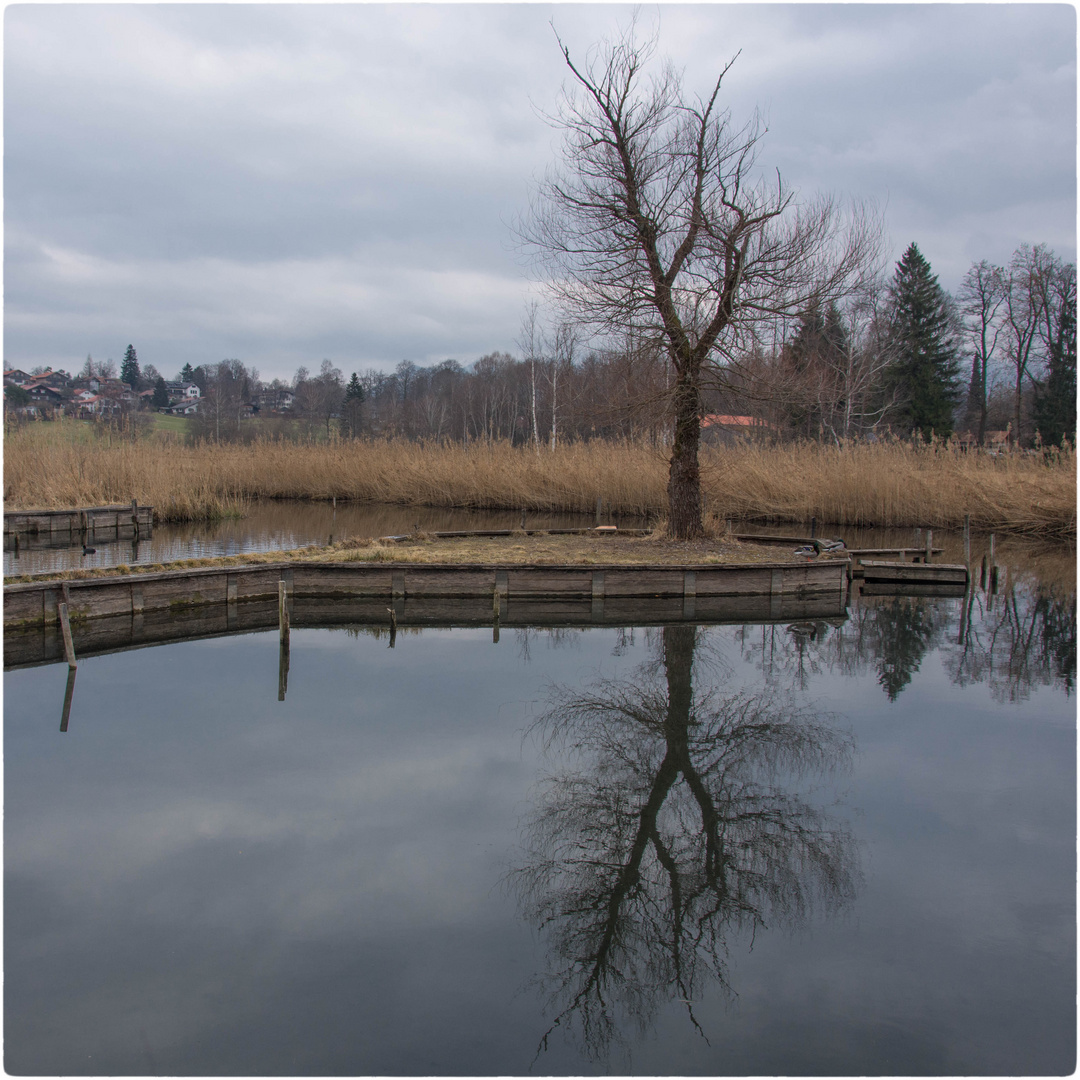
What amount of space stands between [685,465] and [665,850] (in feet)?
31.8

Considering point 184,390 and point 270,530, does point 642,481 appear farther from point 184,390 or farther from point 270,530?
point 184,390

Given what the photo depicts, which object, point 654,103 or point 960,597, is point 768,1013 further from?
point 654,103

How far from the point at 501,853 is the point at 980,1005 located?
2.29 metres

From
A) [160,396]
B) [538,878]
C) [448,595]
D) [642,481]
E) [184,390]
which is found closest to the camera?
[538,878]

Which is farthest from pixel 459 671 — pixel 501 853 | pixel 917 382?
pixel 917 382

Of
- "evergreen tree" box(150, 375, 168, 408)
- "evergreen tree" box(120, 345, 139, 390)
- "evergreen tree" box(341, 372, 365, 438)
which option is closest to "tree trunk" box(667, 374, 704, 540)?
"evergreen tree" box(341, 372, 365, 438)

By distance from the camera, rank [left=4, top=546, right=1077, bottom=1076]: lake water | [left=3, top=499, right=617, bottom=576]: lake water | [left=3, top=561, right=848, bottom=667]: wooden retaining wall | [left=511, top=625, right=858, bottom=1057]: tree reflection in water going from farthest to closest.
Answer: [left=3, top=499, right=617, bottom=576]: lake water < [left=3, top=561, right=848, bottom=667]: wooden retaining wall < [left=511, top=625, right=858, bottom=1057]: tree reflection in water < [left=4, top=546, right=1077, bottom=1076]: lake water

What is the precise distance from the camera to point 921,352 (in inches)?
1532

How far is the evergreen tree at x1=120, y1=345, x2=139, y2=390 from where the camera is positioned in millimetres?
90000

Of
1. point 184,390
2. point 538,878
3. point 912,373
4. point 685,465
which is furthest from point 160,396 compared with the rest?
point 538,878

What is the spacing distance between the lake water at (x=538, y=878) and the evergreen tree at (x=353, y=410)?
173ft

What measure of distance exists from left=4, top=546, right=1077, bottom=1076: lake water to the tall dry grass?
1203 cm

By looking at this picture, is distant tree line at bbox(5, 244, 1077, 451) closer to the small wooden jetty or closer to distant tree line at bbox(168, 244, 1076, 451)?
distant tree line at bbox(168, 244, 1076, 451)

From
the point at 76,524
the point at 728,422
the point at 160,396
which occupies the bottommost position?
the point at 76,524
